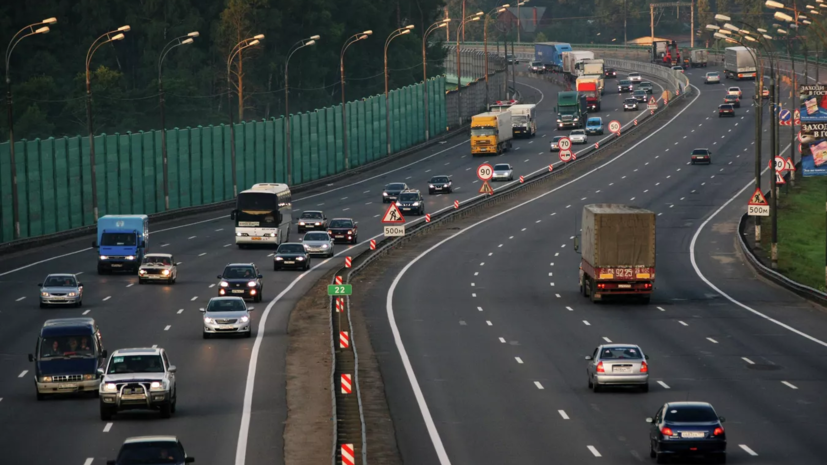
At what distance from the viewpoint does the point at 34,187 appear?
7944 cm

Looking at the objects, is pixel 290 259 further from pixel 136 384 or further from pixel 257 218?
pixel 136 384

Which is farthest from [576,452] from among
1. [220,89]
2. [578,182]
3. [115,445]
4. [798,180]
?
[220,89]

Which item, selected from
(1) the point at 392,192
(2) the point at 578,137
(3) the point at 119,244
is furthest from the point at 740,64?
(3) the point at 119,244

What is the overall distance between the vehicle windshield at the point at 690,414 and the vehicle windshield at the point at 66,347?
49.5 ft

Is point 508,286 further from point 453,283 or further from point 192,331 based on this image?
point 192,331

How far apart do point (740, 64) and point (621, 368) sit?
146343mm

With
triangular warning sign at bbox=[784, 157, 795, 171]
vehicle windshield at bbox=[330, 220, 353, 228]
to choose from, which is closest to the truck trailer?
triangular warning sign at bbox=[784, 157, 795, 171]

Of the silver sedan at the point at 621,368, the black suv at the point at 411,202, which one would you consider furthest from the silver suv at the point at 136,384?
the black suv at the point at 411,202

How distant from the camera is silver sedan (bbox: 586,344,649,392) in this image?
35.3m

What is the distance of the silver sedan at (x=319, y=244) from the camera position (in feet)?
233

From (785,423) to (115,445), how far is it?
14.5m

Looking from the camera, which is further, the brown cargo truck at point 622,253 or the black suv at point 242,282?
the black suv at point 242,282

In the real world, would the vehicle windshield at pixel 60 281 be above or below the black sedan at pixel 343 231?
above

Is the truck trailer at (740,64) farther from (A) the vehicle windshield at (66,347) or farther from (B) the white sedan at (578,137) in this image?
(A) the vehicle windshield at (66,347)
